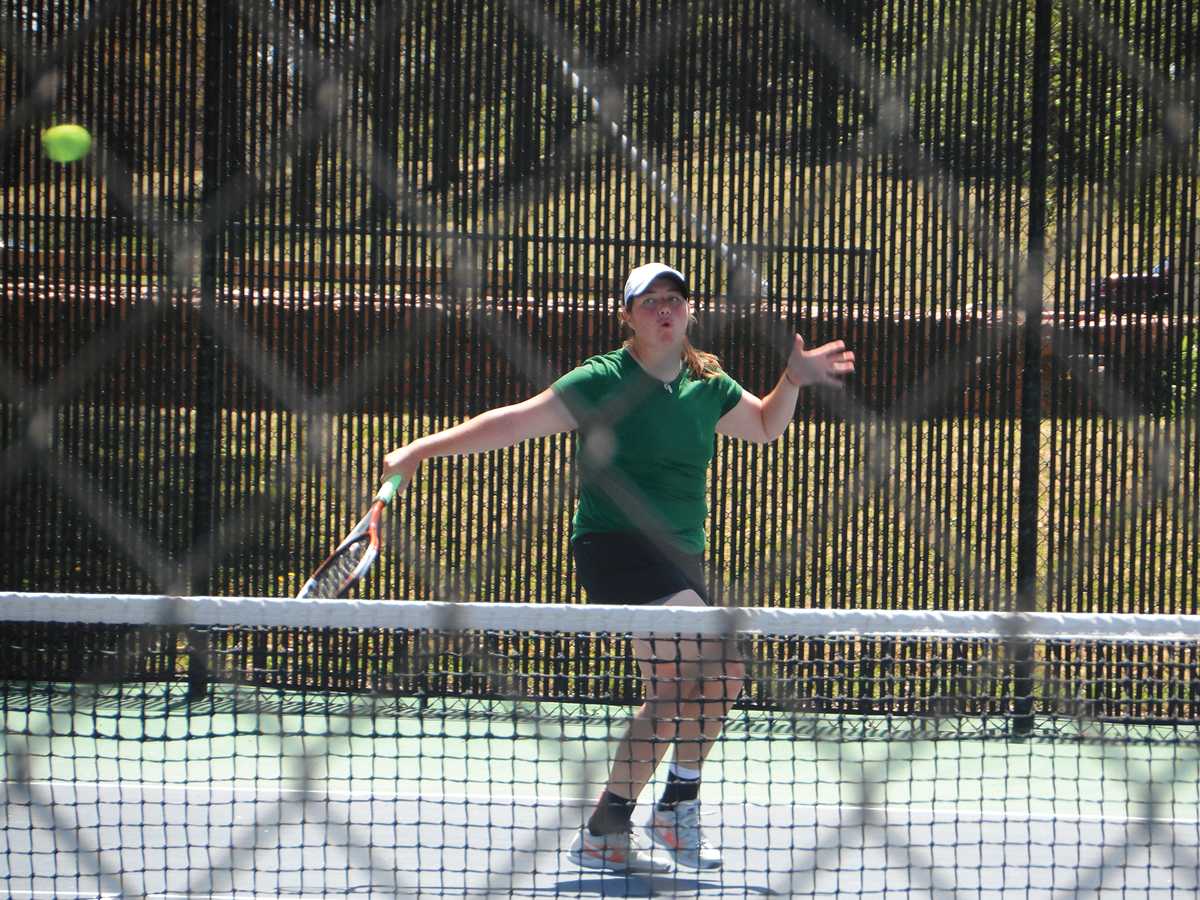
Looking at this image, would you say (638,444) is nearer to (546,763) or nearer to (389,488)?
(389,488)

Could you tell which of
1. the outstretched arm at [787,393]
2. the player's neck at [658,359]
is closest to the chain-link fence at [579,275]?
the outstretched arm at [787,393]

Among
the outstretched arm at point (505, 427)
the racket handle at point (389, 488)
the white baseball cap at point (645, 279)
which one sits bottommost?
the racket handle at point (389, 488)

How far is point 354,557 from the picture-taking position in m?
3.60

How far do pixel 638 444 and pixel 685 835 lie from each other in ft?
3.42

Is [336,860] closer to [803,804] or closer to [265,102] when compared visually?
[803,804]

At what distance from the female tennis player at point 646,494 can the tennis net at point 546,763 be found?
79 mm

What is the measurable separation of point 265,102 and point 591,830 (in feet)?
9.96

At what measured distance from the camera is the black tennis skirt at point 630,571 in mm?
3768

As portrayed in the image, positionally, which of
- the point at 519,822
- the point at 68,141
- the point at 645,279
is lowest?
the point at 519,822

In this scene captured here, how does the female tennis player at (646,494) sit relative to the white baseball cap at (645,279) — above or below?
below

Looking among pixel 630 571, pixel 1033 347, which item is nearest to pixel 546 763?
pixel 630 571

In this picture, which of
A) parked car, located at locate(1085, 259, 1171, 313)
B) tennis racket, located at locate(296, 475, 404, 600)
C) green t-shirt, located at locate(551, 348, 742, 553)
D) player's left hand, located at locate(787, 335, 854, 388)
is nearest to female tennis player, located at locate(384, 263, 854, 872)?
green t-shirt, located at locate(551, 348, 742, 553)

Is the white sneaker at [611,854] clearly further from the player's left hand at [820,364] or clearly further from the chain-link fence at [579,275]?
the chain-link fence at [579,275]

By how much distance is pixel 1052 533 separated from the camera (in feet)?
18.2
